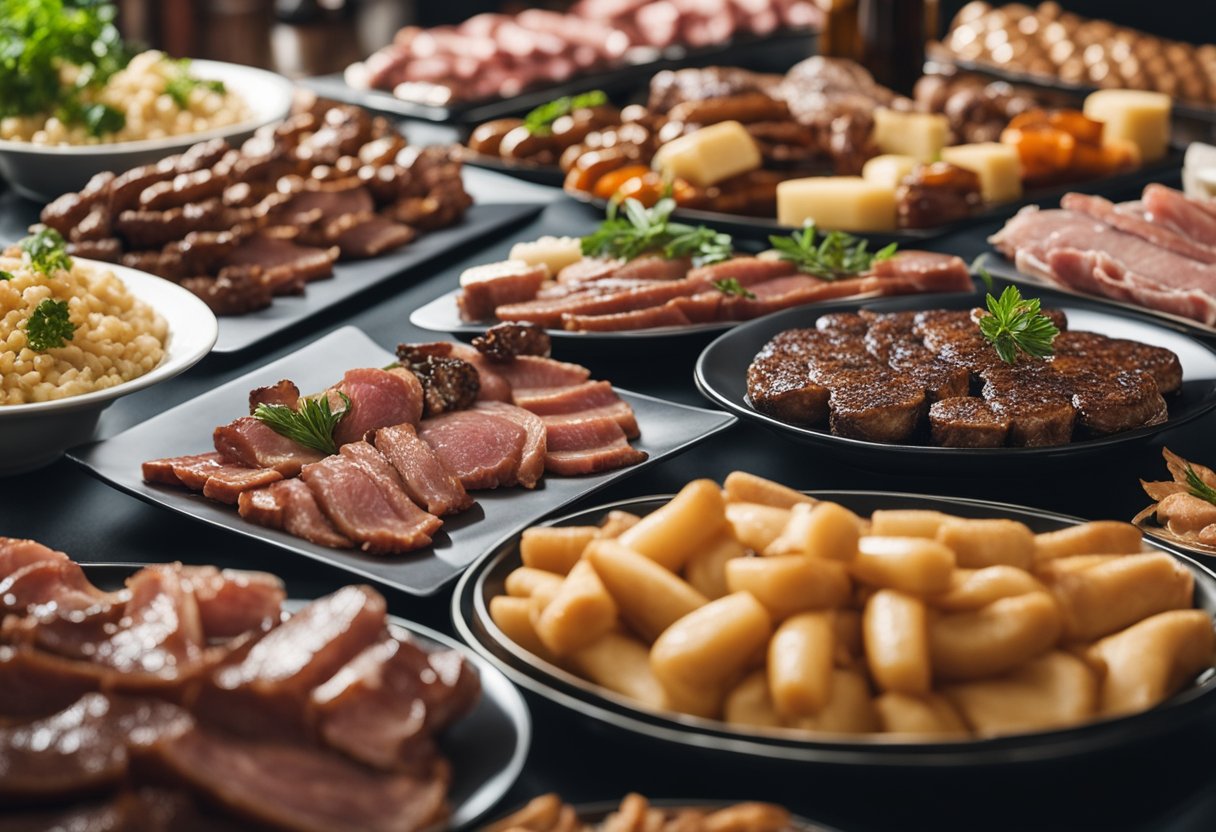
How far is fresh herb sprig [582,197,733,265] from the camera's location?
289cm

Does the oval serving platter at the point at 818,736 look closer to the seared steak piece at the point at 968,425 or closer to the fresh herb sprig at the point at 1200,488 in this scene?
the fresh herb sprig at the point at 1200,488

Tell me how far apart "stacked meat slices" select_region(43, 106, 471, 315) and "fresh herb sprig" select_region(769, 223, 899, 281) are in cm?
97

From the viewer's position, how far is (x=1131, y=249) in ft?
9.20

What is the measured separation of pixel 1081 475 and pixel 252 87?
9.30 ft

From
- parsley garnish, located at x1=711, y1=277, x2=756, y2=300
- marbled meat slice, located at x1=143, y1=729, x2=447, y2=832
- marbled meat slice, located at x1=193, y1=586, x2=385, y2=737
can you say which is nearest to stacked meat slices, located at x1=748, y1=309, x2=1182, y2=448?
parsley garnish, located at x1=711, y1=277, x2=756, y2=300

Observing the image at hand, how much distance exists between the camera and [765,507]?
1532mm

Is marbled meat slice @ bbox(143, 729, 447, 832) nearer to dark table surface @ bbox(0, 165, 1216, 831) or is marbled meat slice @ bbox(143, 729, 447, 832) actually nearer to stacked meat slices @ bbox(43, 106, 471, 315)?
dark table surface @ bbox(0, 165, 1216, 831)

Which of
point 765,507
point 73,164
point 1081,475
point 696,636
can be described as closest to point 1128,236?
point 1081,475

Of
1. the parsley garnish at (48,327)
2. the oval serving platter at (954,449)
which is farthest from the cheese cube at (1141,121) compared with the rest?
the parsley garnish at (48,327)

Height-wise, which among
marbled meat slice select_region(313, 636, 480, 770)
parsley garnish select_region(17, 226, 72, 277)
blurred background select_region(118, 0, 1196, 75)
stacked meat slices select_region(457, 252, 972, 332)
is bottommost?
blurred background select_region(118, 0, 1196, 75)

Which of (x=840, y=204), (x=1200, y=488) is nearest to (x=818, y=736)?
(x=1200, y=488)

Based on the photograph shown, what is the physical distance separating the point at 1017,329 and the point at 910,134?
1692 mm

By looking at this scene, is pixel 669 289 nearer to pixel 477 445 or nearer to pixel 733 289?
pixel 733 289

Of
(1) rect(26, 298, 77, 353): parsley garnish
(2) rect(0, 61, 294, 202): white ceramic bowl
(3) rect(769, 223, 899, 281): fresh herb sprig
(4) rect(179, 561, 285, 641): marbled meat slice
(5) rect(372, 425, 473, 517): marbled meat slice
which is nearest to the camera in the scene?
(4) rect(179, 561, 285, 641): marbled meat slice
